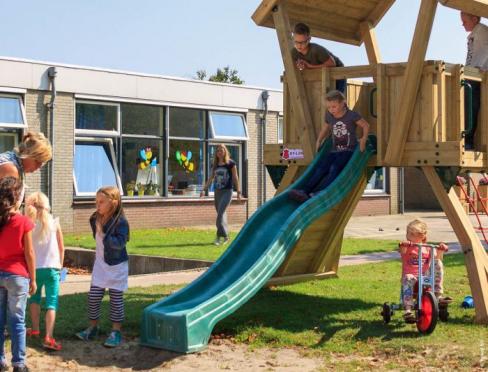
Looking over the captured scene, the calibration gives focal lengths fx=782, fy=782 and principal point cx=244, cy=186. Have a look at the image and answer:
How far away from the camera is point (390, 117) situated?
30.2ft

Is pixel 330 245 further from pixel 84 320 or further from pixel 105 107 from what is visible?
pixel 105 107

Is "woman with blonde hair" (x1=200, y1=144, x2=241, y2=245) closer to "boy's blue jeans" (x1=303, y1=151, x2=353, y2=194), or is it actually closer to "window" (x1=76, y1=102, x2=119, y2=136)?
"boy's blue jeans" (x1=303, y1=151, x2=353, y2=194)

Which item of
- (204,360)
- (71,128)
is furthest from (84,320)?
(71,128)

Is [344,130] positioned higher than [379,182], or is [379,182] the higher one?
[379,182]

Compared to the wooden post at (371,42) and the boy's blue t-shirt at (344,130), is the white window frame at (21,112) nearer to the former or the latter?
the wooden post at (371,42)

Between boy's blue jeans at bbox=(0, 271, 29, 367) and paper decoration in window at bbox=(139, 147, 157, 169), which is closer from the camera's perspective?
boy's blue jeans at bbox=(0, 271, 29, 367)

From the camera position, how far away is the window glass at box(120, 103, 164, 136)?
23.2 meters

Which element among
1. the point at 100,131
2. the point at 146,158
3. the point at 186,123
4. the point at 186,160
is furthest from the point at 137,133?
the point at 186,160

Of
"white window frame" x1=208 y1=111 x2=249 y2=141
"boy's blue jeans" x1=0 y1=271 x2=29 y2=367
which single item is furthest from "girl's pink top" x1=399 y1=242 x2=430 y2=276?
"white window frame" x1=208 y1=111 x2=249 y2=141

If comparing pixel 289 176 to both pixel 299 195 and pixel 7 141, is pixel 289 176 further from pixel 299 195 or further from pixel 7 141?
pixel 7 141

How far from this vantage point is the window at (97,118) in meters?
22.1

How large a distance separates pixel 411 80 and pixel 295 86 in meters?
1.87

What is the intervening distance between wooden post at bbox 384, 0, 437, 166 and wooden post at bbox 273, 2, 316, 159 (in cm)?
136

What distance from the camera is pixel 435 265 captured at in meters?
8.01
